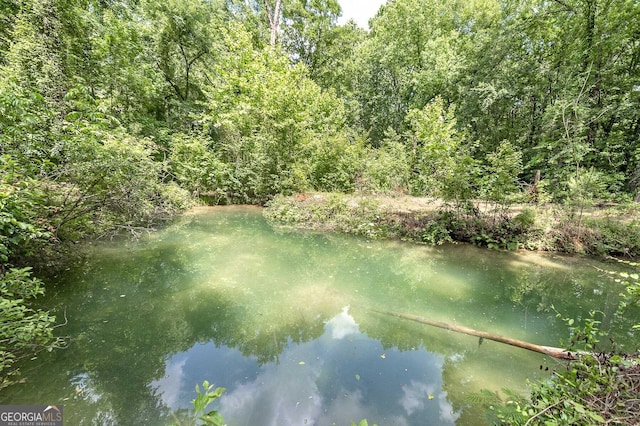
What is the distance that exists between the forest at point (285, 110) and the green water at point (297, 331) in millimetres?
743

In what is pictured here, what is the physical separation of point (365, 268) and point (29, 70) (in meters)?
10.4

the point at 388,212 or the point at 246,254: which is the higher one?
the point at 388,212

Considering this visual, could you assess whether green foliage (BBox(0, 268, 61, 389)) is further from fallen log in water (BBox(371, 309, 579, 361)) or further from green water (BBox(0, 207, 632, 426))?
fallen log in water (BBox(371, 309, 579, 361))

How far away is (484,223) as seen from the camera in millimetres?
8047

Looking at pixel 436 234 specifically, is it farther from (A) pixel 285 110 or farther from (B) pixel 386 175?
(A) pixel 285 110

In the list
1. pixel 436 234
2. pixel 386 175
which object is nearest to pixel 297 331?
pixel 436 234

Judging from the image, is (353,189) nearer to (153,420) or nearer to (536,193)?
(536,193)

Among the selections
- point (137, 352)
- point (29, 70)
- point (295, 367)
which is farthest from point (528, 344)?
point (29, 70)

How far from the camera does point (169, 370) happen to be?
3268mm

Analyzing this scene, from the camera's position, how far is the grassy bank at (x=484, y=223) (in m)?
7.05

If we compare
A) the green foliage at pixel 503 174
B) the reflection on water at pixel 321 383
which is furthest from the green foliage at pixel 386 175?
the reflection on water at pixel 321 383

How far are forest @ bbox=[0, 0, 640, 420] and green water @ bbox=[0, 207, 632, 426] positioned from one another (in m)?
0.74

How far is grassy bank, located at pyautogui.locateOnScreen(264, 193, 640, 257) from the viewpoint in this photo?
705cm

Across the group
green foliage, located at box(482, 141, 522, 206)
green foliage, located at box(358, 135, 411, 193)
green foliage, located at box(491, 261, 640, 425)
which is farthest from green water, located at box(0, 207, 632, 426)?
green foliage, located at box(358, 135, 411, 193)
